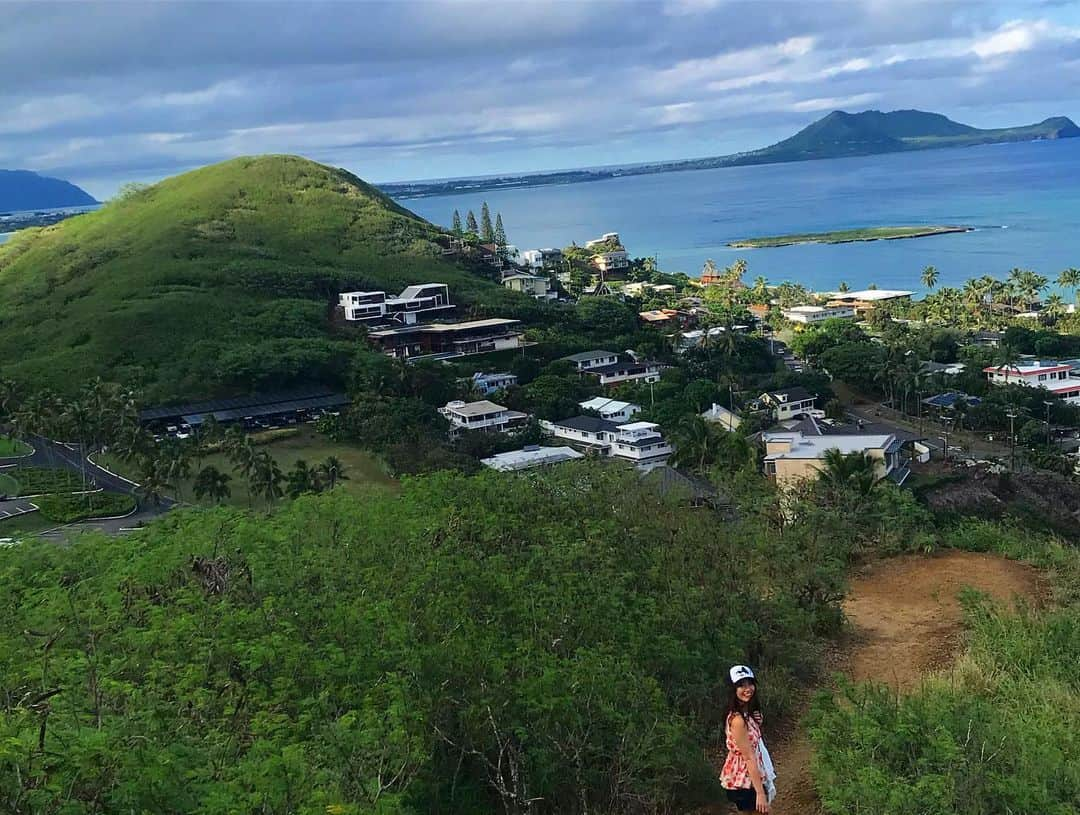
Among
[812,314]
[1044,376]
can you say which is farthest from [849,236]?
[1044,376]

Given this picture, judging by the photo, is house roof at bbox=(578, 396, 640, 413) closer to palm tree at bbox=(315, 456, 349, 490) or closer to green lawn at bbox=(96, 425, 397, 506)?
green lawn at bbox=(96, 425, 397, 506)

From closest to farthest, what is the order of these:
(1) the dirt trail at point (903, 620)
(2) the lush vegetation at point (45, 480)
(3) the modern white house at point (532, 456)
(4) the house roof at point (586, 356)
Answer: (1) the dirt trail at point (903, 620) → (2) the lush vegetation at point (45, 480) → (3) the modern white house at point (532, 456) → (4) the house roof at point (586, 356)

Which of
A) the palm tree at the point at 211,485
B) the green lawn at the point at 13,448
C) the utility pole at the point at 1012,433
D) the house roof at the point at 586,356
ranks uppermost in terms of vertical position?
the palm tree at the point at 211,485

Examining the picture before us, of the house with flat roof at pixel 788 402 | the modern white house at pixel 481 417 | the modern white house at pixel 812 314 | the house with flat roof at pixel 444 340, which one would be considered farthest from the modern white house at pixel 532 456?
the modern white house at pixel 812 314

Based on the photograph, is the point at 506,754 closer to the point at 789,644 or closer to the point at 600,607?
the point at 600,607

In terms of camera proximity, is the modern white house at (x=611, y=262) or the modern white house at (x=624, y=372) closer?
the modern white house at (x=624, y=372)

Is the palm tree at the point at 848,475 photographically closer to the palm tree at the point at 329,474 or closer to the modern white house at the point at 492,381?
the palm tree at the point at 329,474

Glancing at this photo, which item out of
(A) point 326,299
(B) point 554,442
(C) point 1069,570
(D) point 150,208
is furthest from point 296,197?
(C) point 1069,570
